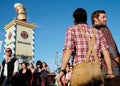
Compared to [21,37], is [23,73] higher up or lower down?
lower down

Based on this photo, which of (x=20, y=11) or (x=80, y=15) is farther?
(x=20, y=11)

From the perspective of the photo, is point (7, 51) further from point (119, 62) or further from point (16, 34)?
point (16, 34)

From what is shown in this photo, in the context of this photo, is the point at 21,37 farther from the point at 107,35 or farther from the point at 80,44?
the point at 80,44

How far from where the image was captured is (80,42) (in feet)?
12.2

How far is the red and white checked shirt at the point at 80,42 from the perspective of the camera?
368cm

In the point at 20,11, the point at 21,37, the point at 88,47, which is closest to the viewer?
the point at 88,47

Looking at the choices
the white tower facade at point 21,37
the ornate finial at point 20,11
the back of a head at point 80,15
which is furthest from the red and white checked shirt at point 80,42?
the ornate finial at point 20,11

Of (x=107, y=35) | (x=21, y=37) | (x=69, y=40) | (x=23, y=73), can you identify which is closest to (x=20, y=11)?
(x=21, y=37)

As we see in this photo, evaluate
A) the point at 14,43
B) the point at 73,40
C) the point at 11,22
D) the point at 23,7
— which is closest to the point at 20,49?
the point at 14,43

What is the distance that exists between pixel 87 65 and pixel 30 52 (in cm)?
5693

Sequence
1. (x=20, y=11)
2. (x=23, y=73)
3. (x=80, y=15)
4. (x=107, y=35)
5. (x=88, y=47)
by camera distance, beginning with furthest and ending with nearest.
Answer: (x=20, y=11) → (x=23, y=73) → (x=107, y=35) → (x=80, y=15) → (x=88, y=47)

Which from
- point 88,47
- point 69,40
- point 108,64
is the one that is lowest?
point 108,64

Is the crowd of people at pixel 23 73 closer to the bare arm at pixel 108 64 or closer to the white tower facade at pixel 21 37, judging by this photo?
the bare arm at pixel 108 64

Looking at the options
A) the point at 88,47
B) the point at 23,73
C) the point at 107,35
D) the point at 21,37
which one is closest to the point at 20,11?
the point at 21,37
